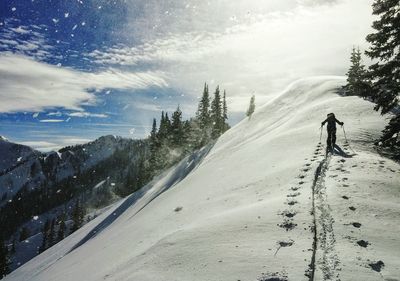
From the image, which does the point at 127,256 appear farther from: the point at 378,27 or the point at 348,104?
the point at 348,104

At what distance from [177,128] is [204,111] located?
7.71 metres

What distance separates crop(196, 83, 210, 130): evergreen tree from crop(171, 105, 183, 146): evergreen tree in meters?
4.81

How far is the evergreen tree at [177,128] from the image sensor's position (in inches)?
3054

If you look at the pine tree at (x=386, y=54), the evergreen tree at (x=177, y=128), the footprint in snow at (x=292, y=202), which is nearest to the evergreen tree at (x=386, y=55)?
the pine tree at (x=386, y=54)

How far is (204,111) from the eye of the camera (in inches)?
3187

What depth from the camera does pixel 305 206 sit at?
11.5m

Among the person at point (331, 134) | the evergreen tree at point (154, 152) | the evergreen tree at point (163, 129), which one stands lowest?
the evergreen tree at point (154, 152)

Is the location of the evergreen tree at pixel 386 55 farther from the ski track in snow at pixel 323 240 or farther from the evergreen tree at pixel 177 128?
the evergreen tree at pixel 177 128

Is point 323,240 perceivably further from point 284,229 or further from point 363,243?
point 284,229

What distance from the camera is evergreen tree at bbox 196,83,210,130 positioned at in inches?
3150

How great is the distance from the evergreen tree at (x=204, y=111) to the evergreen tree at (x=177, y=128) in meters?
4.81

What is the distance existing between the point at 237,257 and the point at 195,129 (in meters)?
70.4

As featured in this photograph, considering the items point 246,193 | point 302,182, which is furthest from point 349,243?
point 246,193

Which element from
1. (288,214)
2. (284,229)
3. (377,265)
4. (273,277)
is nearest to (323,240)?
(284,229)
